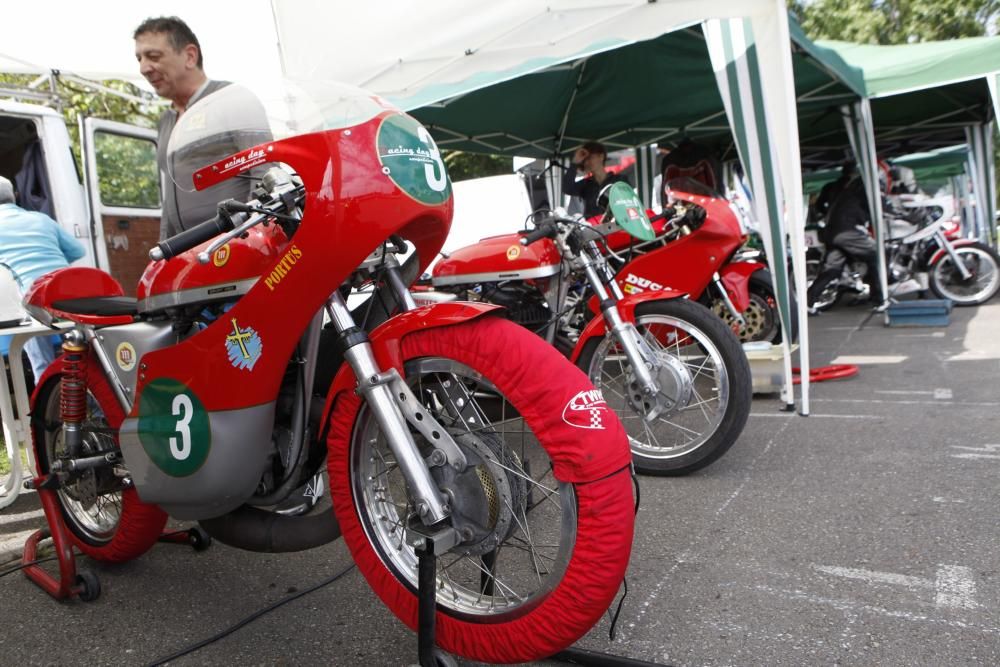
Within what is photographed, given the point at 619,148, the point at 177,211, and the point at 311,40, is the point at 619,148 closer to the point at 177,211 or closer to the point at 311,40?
the point at 311,40

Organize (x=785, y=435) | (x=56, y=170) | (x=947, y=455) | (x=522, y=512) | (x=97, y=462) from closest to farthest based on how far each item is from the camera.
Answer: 1. (x=522, y=512)
2. (x=97, y=462)
3. (x=947, y=455)
4. (x=785, y=435)
5. (x=56, y=170)

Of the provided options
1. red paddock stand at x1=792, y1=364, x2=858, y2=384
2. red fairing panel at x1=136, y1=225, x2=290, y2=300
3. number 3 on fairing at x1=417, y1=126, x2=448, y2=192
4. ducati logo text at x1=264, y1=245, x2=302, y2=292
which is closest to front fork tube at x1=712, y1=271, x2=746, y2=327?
red paddock stand at x1=792, y1=364, x2=858, y2=384

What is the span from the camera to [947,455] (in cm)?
327

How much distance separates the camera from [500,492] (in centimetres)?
169

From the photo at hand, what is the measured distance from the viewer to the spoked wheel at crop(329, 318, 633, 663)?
60.1 inches

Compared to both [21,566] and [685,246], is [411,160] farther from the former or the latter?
[685,246]

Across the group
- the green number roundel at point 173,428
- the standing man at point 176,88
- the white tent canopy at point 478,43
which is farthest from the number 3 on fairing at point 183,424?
the white tent canopy at point 478,43

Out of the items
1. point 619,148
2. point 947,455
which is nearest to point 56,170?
point 947,455

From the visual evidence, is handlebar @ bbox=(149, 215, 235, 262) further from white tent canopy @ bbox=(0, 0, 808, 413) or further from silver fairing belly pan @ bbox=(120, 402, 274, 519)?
white tent canopy @ bbox=(0, 0, 808, 413)

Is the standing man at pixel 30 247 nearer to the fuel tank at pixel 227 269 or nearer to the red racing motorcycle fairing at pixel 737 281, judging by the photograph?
the fuel tank at pixel 227 269

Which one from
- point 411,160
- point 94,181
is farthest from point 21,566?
point 94,181

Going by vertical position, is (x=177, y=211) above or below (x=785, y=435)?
above

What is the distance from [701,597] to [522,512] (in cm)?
77

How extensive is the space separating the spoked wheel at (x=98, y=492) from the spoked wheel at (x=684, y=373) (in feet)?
6.19
